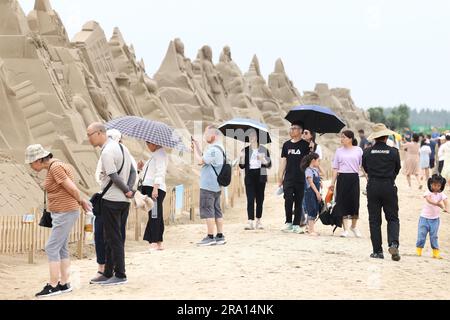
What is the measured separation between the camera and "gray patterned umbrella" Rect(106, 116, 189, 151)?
25.6 feet

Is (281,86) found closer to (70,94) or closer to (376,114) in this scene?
(70,94)

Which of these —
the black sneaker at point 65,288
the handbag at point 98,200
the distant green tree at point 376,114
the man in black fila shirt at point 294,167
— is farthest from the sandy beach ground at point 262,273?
the distant green tree at point 376,114

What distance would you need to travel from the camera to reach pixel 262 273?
693 centimetres

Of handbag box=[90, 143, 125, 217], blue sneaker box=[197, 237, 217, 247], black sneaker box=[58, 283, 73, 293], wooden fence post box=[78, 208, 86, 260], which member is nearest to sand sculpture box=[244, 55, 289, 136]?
wooden fence post box=[78, 208, 86, 260]

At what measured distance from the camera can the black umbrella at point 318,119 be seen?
34.3 ft

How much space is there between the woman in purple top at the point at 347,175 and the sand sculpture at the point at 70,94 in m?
4.68

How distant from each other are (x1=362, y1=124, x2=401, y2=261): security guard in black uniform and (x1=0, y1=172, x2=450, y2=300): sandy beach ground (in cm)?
27

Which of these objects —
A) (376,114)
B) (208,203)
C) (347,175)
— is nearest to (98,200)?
(208,203)

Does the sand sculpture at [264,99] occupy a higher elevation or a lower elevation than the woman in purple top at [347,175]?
higher

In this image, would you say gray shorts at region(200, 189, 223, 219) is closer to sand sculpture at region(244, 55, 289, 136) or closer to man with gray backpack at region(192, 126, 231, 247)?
man with gray backpack at region(192, 126, 231, 247)

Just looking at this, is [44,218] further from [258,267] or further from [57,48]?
[57,48]

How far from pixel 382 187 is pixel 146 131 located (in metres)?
2.63

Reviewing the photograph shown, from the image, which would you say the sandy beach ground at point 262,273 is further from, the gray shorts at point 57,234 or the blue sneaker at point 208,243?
the gray shorts at point 57,234
